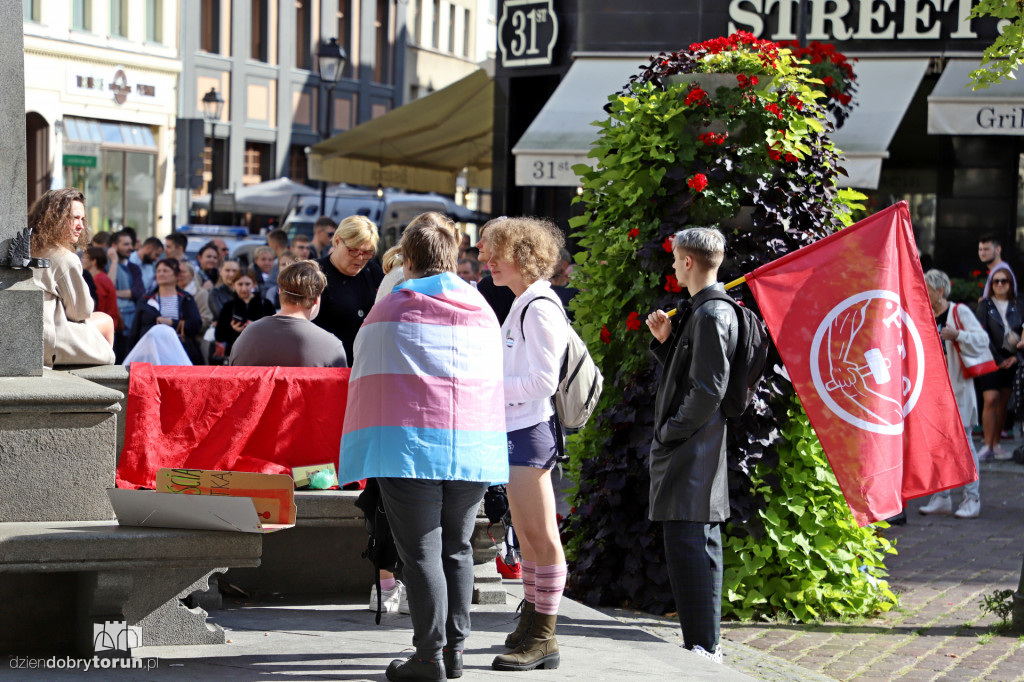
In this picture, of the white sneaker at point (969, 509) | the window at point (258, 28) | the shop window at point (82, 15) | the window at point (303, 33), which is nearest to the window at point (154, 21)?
the shop window at point (82, 15)

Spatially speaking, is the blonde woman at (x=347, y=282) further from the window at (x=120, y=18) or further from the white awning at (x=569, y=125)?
Result: the window at (x=120, y=18)

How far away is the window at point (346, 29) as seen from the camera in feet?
152

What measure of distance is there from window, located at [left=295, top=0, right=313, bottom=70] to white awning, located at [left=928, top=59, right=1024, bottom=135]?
3292cm

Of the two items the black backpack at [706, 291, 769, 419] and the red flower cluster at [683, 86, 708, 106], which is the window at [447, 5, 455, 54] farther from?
the black backpack at [706, 291, 769, 419]

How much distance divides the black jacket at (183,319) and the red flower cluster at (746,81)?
19.2 feet

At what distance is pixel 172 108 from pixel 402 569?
3521cm

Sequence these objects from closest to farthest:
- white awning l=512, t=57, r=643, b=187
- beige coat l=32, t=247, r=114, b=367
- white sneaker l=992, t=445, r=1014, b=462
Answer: beige coat l=32, t=247, r=114, b=367 < white sneaker l=992, t=445, r=1014, b=462 < white awning l=512, t=57, r=643, b=187

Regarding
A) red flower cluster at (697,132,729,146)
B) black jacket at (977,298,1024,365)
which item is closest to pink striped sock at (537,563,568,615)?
red flower cluster at (697,132,729,146)

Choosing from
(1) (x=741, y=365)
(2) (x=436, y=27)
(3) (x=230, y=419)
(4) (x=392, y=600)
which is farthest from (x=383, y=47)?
(1) (x=741, y=365)

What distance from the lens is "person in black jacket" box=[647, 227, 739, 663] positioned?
5500 millimetres

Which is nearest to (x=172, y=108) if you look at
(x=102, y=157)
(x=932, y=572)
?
(x=102, y=157)

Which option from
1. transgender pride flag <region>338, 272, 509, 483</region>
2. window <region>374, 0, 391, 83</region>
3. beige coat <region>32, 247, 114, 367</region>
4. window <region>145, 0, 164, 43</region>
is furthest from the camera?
window <region>374, 0, 391, 83</region>

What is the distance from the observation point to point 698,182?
22.0 ft

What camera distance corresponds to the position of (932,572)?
26.8ft
